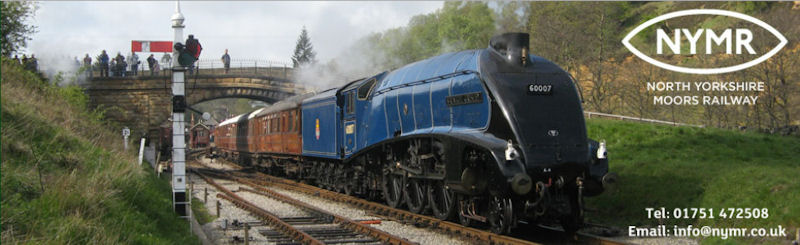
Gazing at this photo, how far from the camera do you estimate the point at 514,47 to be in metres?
11.4

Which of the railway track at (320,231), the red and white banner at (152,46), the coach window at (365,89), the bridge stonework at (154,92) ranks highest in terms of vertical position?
the bridge stonework at (154,92)

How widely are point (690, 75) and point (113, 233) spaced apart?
25.4 metres

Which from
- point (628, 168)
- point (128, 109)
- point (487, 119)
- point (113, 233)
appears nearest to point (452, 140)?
point (487, 119)

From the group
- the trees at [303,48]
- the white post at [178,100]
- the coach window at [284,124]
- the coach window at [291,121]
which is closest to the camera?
the white post at [178,100]

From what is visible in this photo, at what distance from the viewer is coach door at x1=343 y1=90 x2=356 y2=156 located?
1747 centimetres

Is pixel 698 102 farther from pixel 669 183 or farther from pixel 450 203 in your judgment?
pixel 450 203

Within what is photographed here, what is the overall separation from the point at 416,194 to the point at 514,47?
3.98 meters

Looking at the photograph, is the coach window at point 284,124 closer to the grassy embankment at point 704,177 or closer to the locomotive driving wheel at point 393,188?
the locomotive driving wheel at point 393,188

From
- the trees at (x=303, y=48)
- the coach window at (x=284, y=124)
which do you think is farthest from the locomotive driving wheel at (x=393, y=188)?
the trees at (x=303, y=48)

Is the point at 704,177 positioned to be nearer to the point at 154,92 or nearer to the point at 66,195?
the point at 66,195

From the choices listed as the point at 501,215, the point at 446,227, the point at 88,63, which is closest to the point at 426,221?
the point at 446,227

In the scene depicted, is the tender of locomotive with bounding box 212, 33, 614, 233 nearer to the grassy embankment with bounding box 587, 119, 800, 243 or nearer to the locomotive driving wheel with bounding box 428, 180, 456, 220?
the locomotive driving wheel with bounding box 428, 180, 456, 220

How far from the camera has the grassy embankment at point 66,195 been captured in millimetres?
7812

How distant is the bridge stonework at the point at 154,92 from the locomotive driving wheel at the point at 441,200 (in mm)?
33926
